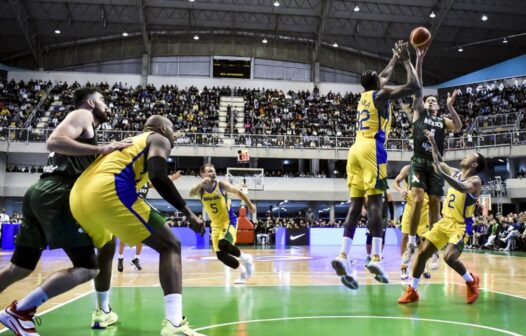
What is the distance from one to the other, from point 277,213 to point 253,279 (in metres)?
28.7

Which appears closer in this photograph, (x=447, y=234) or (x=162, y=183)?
(x=162, y=183)

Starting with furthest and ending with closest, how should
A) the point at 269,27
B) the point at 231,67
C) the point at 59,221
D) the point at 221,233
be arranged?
the point at 231,67 < the point at 269,27 < the point at 221,233 < the point at 59,221

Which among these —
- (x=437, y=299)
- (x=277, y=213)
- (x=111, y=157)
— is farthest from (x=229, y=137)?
(x=111, y=157)

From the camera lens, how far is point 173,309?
3.79 m

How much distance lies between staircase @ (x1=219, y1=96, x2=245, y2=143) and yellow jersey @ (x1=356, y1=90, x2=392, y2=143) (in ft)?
91.8

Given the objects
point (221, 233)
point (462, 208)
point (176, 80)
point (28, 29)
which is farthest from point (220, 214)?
point (28, 29)

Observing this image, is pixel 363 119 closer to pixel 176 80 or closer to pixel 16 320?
pixel 16 320

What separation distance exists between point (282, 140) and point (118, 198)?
88.8ft

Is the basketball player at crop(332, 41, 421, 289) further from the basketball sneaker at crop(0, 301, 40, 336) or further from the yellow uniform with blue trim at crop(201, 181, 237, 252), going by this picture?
the basketball sneaker at crop(0, 301, 40, 336)

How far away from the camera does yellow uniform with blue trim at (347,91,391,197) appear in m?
5.94

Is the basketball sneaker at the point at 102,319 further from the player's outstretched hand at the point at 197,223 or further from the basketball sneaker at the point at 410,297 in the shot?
the basketball sneaker at the point at 410,297

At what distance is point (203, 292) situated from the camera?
712cm

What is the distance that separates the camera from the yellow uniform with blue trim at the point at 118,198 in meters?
3.84

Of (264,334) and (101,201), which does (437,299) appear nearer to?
(264,334)
